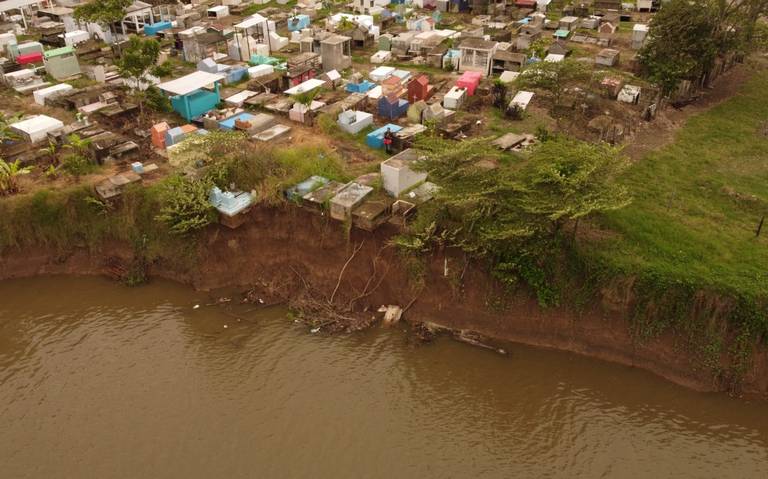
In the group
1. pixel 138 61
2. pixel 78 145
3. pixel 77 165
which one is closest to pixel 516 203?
pixel 77 165

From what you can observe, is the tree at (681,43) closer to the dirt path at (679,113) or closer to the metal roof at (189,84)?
the dirt path at (679,113)

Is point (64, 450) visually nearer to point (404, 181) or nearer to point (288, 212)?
point (288, 212)

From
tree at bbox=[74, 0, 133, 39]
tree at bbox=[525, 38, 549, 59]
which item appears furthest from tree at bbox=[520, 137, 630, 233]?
tree at bbox=[74, 0, 133, 39]

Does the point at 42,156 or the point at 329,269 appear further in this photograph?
the point at 42,156

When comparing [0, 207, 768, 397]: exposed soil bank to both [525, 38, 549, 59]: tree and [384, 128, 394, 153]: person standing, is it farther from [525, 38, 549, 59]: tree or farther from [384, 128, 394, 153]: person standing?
[525, 38, 549, 59]: tree

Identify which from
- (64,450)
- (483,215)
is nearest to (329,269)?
(483,215)

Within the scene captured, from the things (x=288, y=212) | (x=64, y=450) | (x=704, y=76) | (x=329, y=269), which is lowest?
(x=64, y=450)

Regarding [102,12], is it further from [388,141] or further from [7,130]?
[388,141]

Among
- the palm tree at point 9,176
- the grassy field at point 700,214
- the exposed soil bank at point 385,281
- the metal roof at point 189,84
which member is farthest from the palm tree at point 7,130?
the grassy field at point 700,214
